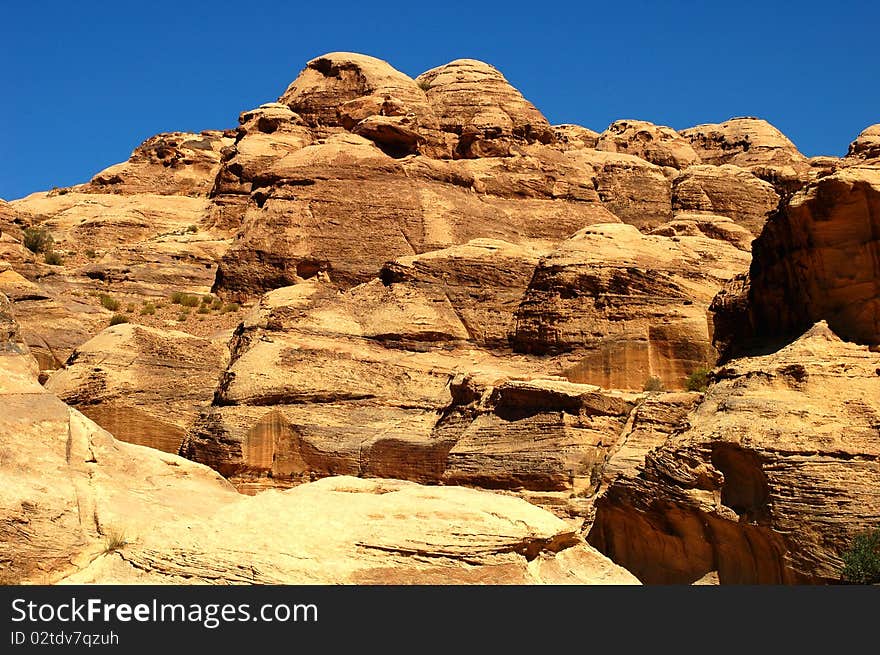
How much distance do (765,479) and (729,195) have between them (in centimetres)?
3753

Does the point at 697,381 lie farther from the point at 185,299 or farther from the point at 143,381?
the point at 185,299

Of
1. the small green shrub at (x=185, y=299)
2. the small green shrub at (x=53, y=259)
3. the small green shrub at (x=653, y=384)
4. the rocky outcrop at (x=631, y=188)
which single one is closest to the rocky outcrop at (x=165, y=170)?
the small green shrub at (x=53, y=259)

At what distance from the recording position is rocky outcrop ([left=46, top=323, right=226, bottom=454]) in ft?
122

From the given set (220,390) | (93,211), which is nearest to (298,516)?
(220,390)

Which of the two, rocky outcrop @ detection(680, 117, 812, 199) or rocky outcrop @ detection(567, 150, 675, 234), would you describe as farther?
rocky outcrop @ detection(680, 117, 812, 199)

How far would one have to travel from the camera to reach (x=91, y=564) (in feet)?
43.7

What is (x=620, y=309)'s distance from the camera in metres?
34.6

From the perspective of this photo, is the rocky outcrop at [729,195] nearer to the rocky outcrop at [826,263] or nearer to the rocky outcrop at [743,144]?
the rocky outcrop at [743,144]

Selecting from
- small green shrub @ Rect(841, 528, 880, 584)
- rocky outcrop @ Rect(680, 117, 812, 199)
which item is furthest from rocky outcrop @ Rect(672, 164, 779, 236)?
small green shrub @ Rect(841, 528, 880, 584)

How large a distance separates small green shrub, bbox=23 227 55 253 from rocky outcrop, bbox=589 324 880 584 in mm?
40134

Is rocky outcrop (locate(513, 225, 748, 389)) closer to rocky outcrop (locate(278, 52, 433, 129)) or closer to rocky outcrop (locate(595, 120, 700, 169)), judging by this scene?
rocky outcrop (locate(278, 52, 433, 129))

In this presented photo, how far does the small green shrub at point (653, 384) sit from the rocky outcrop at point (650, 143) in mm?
37626

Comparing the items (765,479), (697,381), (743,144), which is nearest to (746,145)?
(743,144)

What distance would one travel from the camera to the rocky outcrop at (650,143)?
229 ft
